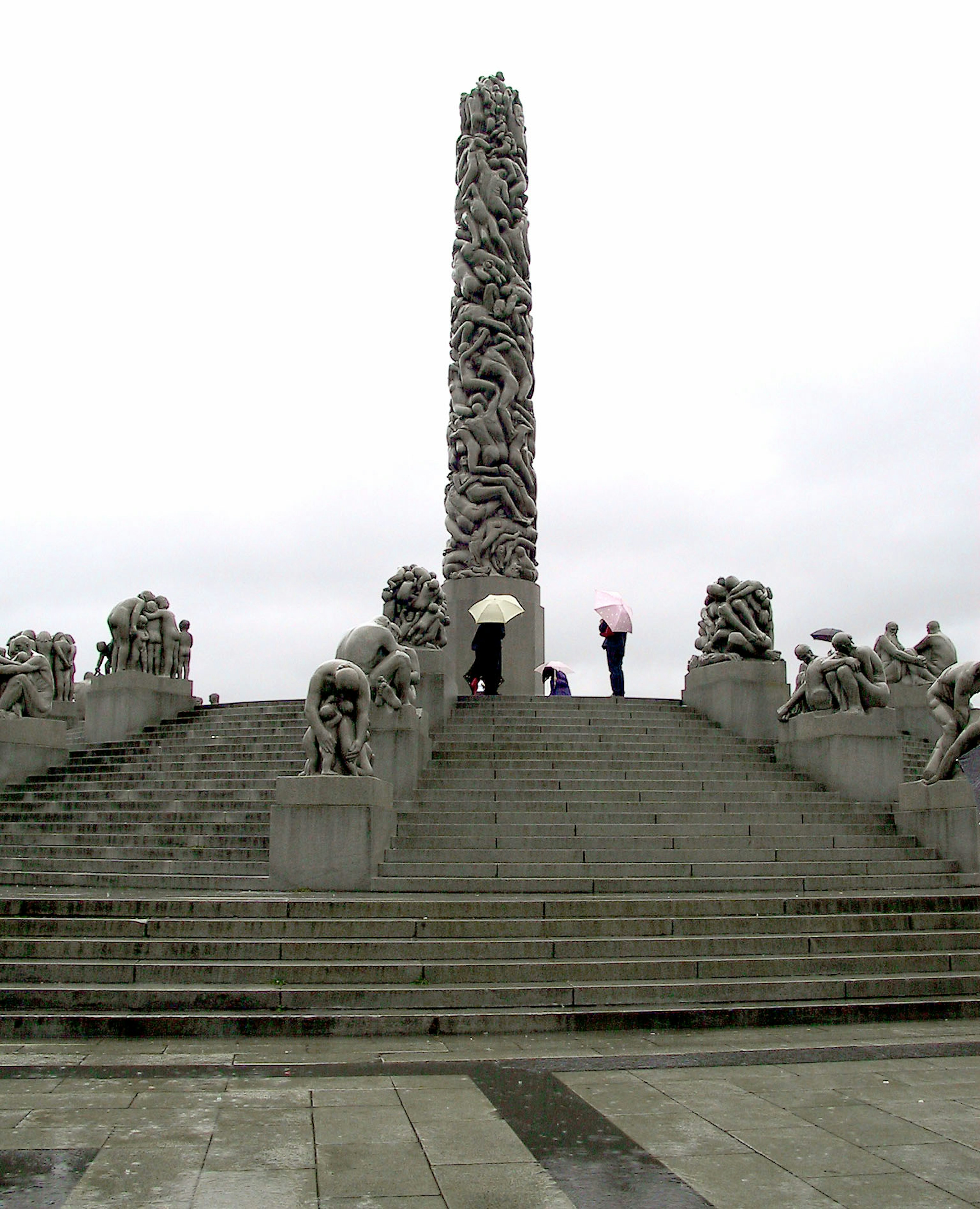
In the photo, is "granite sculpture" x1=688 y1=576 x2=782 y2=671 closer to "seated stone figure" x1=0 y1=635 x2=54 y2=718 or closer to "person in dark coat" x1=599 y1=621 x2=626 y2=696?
"person in dark coat" x1=599 y1=621 x2=626 y2=696

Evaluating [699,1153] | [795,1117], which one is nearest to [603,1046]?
[795,1117]

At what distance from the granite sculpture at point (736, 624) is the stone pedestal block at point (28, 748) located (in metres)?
10.7

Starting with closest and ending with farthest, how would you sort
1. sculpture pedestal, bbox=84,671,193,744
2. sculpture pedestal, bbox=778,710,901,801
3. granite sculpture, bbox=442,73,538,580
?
sculpture pedestal, bbox=778,710,901,801 → sculpture pedestal, bbox=84,671,193,744 → granite sculpture, bbox=442,73,538,580


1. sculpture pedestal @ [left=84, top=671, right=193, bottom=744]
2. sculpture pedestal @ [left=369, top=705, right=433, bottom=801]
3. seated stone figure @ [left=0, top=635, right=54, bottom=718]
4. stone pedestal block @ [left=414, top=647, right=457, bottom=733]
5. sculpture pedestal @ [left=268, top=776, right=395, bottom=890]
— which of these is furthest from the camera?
sculpture pedestal @ [left=84, top=671, right=193, bottom=744]

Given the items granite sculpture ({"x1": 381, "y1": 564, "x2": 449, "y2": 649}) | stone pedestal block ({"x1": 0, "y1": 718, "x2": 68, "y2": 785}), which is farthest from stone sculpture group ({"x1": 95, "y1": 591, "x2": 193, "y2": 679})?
granite sculpture ({"x1": 381, "y1": 564, "x2": 449, "y2": 649})

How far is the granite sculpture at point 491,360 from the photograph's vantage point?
26844mm

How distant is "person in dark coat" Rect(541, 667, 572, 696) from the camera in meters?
25.4

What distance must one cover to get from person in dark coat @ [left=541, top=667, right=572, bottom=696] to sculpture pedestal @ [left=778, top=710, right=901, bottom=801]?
30.6 feet

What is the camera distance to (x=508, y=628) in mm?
26141

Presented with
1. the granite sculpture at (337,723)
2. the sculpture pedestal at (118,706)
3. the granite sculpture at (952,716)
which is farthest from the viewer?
the sculpture pedestal at (118,706)

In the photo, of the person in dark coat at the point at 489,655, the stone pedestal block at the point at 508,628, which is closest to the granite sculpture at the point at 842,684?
the person in dark coat at the point at 489,655

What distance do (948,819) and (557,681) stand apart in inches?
488

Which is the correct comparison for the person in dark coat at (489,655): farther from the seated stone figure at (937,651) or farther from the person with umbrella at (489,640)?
the seated stone figure at (937,651)

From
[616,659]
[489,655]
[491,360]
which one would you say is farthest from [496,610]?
[491,360]
